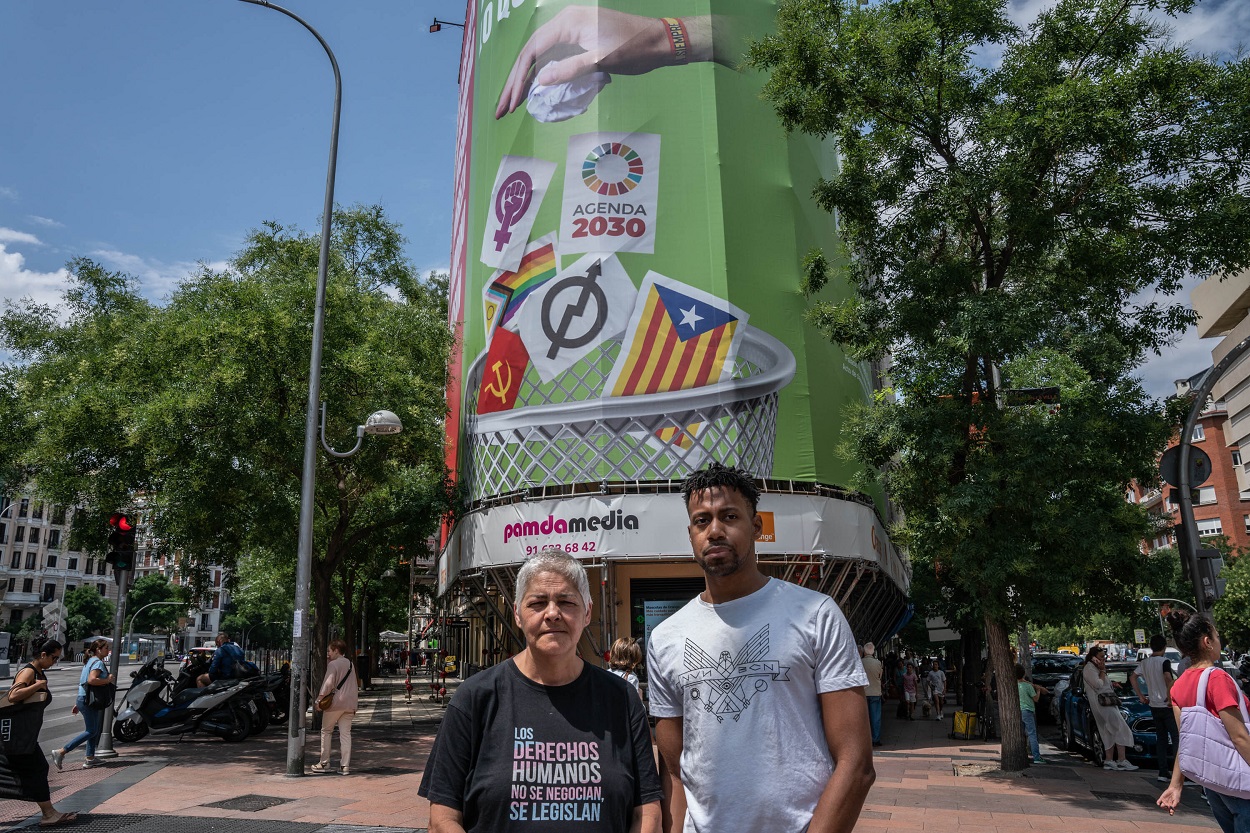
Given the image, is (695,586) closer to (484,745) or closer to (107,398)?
(107,398)

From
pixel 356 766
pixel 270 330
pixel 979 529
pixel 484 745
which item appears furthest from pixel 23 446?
pixel 484 745

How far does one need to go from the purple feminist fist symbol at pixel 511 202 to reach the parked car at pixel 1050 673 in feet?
51.0

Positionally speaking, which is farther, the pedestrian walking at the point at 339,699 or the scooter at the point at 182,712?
the scooter at the point at 182,712

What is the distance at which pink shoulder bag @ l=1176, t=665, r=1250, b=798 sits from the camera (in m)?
4.54

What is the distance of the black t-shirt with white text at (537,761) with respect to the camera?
2.65 metres

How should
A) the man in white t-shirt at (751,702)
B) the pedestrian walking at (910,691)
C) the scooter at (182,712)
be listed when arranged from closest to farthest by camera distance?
the man in white t-shirt at (751,702) < the scooter at (182,712) < the pedestrian walking at (910,691)

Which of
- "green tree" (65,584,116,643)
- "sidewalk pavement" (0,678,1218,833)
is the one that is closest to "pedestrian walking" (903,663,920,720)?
"sidewalk pavement" (0,678,1218,833)

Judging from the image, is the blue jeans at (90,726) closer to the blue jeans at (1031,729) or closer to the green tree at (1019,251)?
the green tree at (1019,251)

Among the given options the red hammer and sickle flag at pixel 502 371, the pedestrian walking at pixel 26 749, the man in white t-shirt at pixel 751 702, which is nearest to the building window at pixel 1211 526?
the red hammer and sickle flag at pixel 502 371

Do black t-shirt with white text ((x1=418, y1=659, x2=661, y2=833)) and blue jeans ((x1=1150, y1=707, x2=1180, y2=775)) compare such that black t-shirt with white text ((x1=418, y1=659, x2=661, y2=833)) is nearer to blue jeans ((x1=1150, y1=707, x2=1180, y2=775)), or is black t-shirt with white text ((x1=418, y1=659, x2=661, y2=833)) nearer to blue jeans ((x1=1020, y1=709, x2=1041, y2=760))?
blue jeans ((x1=1150, y1=707, x2=1180, y2=775))

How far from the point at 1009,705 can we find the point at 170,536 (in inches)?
521

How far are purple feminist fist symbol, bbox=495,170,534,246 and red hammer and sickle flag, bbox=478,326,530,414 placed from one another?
2.21 meters

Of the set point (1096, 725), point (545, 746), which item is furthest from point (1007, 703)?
point (545, 746)

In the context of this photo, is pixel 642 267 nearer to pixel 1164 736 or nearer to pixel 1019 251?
pixel 1019 251
